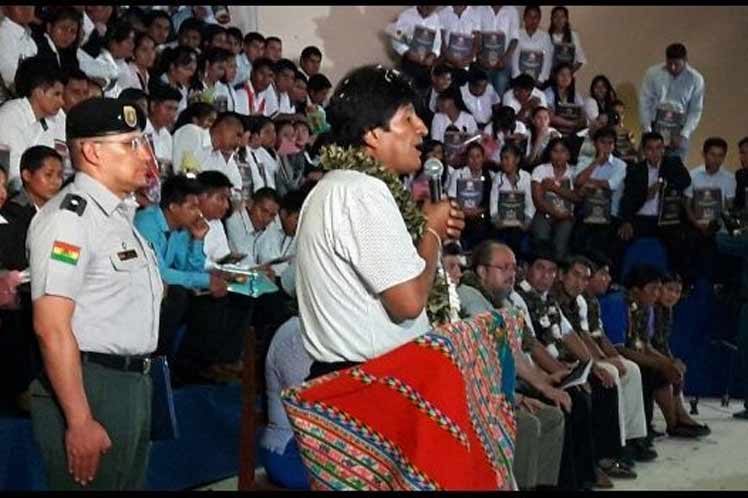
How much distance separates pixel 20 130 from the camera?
5.36 meters

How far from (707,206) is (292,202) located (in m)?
3.01

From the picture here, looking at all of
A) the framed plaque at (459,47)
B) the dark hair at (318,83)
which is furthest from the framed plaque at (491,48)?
the dark hair at (318,83)

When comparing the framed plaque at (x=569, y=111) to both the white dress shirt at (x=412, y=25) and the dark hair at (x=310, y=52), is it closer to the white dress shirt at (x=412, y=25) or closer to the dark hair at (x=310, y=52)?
the white dress shirt at (x=412, y=25)

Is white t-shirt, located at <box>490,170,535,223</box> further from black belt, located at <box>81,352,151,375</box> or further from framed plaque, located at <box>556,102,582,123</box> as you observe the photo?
black belt, located at <box>81,352,151,375</box>

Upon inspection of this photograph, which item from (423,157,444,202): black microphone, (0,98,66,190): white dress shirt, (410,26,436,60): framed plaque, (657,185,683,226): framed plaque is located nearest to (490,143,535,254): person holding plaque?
(657,185,683,226): framed plaque

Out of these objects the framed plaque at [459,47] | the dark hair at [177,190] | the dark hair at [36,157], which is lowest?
the dark hair at [177,190]

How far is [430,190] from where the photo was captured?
2.72 meters

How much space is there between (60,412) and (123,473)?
0.61 ft

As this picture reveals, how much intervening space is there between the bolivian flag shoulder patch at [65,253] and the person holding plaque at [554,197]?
5.81 metres

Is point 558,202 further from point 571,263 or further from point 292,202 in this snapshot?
point 571,263

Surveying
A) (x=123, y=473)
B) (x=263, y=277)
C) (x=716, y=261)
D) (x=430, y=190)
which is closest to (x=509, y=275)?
(x=263, y=277)

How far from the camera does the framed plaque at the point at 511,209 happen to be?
7902mm

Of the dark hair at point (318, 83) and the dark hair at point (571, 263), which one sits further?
the dark hair at point (318, 83)

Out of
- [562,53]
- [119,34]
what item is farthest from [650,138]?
[119,34]
